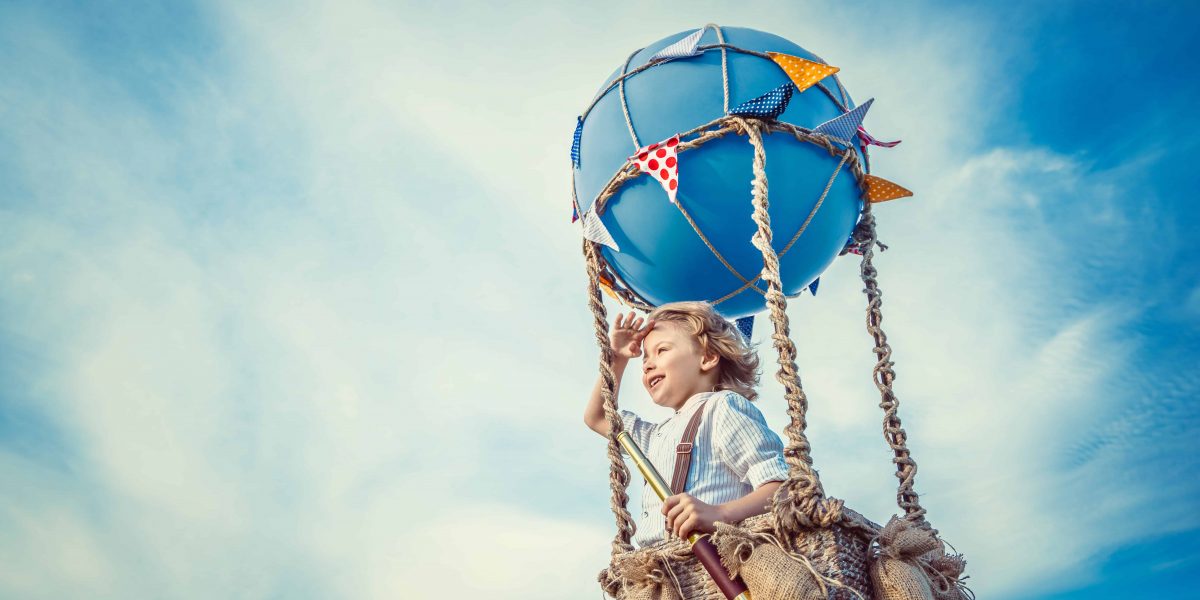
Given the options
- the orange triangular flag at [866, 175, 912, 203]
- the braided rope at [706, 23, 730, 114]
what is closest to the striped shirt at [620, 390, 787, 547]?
the braided rope at [706, 23, 730, 114]

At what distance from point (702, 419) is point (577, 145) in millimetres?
1733

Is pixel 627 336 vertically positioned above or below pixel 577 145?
below

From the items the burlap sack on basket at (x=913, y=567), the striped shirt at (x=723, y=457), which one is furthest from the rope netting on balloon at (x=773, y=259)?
the burlap sack on basket at (x=913, y=567)

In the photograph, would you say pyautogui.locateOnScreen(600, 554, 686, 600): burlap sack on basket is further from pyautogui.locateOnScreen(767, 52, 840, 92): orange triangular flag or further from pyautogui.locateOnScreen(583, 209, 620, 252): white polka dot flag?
pyautogui.locateOnScreen(767, 52, 840, 92): orange triangular flag

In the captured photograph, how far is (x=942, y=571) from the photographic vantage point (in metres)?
2.92

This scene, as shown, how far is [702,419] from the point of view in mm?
3348

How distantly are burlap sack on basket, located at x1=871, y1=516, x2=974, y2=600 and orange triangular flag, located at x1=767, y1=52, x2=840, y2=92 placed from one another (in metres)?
2.11

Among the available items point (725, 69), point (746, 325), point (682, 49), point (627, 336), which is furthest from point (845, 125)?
point (627, 336)

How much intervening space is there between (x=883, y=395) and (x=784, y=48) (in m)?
1.81

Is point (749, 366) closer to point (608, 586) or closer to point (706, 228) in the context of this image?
point (706, 228)

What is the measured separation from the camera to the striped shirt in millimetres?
3113

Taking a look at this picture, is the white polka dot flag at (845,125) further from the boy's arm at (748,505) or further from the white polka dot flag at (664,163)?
the boy's arm at (748,505)

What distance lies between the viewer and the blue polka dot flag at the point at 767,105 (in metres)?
3.87

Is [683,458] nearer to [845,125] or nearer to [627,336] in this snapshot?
[627,336]
